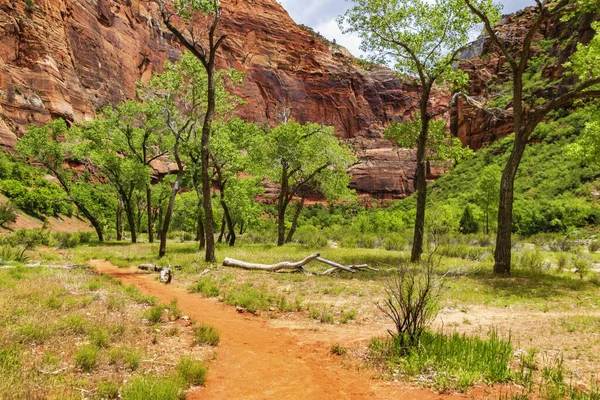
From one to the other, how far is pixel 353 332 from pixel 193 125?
1812 centimetres

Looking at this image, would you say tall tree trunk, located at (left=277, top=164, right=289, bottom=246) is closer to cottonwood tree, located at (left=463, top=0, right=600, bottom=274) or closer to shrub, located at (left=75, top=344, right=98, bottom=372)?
cottonwood tree, located at (left=463, top=0, right=600, bottom=274)

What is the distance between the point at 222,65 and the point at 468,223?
10326cm

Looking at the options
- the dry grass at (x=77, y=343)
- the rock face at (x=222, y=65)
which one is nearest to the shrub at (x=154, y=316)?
the dry grass at (x=77, y=343)

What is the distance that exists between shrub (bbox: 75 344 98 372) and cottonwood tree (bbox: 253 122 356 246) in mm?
20216

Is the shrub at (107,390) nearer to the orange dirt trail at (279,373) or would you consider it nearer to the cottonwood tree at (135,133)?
the orange dirt trail at (279,373)

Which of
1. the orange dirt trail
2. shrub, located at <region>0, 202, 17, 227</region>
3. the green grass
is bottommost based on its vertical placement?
the orange dirt trail

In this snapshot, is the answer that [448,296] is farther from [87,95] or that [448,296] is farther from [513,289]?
[87,95]

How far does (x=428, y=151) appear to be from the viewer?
17656mm

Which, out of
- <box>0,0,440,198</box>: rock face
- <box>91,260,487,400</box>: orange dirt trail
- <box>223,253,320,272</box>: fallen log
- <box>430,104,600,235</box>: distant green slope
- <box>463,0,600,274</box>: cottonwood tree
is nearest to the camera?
<box>91,260,487,400</box>: orange dirt trail

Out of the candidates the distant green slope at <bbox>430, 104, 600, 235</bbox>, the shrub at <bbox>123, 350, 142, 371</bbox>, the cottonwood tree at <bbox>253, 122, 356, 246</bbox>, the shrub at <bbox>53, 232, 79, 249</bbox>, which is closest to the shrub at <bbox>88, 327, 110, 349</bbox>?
the shrub at <bbox>123, 350, 142, 371</bbox>

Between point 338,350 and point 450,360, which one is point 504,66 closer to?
point 450,360

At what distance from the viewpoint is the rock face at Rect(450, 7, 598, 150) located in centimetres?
7075

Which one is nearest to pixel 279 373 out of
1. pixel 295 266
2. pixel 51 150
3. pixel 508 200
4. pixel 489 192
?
pixel 295 266

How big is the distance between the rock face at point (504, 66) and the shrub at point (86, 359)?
71946mm
